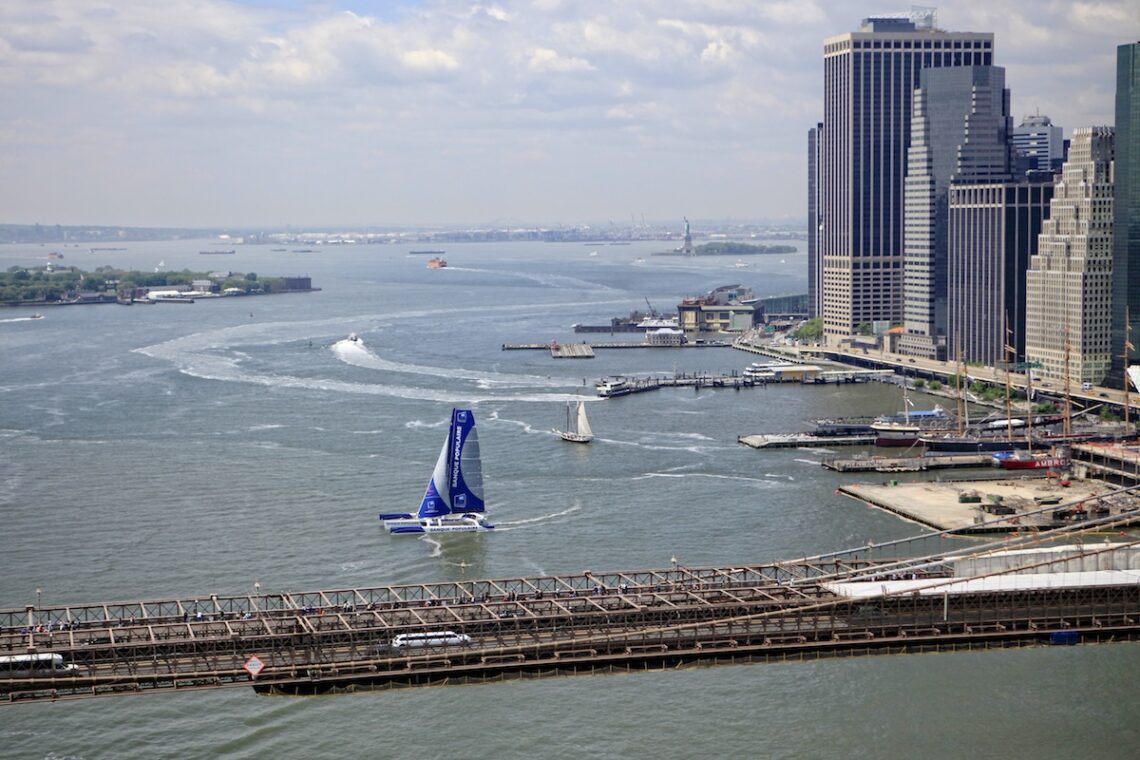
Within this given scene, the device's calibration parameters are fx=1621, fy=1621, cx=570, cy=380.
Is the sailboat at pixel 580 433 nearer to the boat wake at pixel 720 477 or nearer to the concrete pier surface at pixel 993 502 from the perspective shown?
the boat wake at pixel 720 477

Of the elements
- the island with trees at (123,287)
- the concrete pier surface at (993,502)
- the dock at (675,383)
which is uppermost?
the island with trees at (123,287)

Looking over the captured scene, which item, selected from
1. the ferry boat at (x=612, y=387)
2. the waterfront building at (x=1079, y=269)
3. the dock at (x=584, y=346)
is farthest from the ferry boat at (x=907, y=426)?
the dock at (x=584, y=346)

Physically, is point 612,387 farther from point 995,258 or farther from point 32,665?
point 32,665

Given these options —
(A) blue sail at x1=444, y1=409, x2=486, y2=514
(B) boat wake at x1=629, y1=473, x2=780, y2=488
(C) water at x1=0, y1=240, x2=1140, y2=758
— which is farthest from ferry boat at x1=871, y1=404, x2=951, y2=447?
(A) blue sail at x1=444, y1=409, x2=486, y2=514

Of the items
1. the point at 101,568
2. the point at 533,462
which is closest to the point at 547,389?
the point at 533,462

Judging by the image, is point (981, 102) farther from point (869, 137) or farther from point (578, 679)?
point (578, 679)

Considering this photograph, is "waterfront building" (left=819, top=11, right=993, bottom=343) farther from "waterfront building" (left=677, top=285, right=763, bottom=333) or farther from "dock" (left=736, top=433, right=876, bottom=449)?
"dock" (left=736, top=433, right=876, bottom=449)
